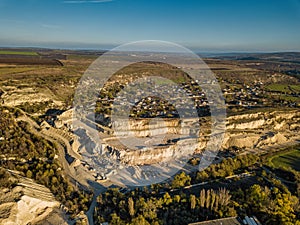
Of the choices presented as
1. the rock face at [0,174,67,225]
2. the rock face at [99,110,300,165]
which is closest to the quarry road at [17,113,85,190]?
the rock face at [99,110,300,165]

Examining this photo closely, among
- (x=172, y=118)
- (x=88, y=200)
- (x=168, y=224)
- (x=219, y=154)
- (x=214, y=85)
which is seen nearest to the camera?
(x=168, y=224)

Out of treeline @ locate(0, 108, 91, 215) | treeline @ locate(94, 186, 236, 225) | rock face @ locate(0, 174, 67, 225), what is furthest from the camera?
treeline @ locate(0, 108, 91, 215)

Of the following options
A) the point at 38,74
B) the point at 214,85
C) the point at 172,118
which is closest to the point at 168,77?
the point at 214,85

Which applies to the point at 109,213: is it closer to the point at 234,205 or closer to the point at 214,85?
the point at 234,205

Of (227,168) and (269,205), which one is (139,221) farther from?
(227,168)

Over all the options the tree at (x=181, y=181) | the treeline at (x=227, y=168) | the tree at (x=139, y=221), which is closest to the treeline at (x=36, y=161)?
the tree at (x=139, y=221)

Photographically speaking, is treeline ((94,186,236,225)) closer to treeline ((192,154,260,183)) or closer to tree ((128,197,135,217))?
tree ((128,197,135,217))

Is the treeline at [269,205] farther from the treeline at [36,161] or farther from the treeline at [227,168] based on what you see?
the treeline at [36,161]
